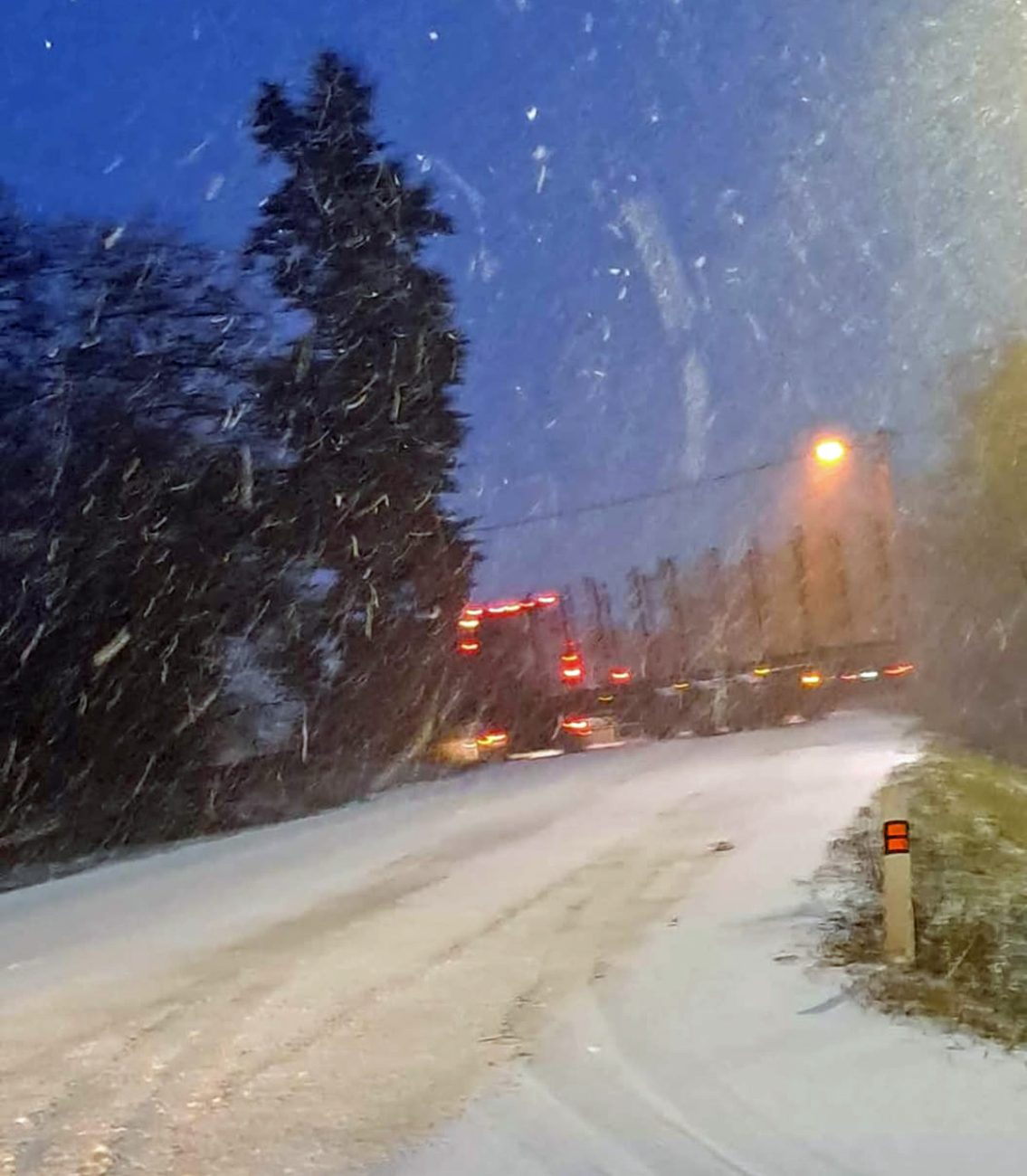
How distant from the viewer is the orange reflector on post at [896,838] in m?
9.81

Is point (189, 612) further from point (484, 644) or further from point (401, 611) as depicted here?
point (484, 644)

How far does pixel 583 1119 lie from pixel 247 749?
22.6 metres

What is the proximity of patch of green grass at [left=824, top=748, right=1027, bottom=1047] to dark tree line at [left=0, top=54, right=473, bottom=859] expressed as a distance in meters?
11.6

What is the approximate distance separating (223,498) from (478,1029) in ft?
59.3

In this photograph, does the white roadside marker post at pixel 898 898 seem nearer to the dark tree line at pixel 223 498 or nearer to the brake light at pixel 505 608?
the dark tree line at pixel 223 498

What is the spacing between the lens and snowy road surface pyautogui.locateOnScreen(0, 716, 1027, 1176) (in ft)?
22.1

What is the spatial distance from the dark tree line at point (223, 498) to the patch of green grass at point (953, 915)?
11570 mm

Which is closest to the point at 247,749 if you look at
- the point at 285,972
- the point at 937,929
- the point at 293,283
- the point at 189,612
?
the point at 189,612

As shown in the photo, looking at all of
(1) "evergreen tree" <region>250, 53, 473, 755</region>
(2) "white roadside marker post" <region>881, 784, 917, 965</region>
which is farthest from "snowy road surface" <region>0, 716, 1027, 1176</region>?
(1) "evergreen tree" <region>250, 53, 473, 755</region>

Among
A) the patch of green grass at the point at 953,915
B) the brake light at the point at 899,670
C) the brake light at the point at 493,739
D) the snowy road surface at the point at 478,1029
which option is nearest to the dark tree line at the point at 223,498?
the brake light at the point at 493,739

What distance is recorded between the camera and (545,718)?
37219 millimetres

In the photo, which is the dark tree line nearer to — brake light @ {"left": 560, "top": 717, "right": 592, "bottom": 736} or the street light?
brake light @ {"left": 560, "top": 717, "right": 592, "bottom": 736}

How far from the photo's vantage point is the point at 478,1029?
8938mm

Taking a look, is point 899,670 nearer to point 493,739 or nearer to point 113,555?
point 493,739
